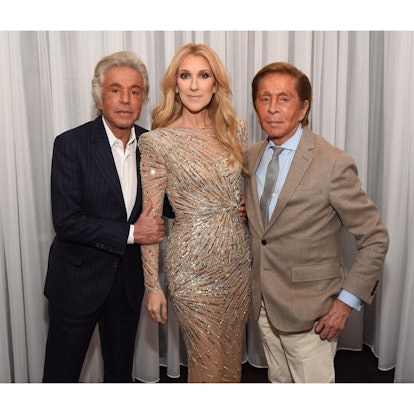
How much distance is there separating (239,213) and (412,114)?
4.47ft

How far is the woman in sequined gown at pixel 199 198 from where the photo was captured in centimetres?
216

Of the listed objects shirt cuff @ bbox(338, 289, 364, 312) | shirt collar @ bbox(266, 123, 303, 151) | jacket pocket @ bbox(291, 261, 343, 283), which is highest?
shirt collar @ bbox(266, 123, 303, 151)

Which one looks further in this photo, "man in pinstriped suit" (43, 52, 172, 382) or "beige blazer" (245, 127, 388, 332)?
"man in pinstriped suit" (43, 52, 172, 382)

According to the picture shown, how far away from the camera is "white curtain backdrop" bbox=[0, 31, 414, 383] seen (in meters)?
2.88

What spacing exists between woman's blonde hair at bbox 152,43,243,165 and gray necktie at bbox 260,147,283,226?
14 cm

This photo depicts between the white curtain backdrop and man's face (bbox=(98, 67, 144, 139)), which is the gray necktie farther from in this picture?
the white curtain backdrop

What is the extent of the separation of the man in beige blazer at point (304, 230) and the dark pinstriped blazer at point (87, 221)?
56cm

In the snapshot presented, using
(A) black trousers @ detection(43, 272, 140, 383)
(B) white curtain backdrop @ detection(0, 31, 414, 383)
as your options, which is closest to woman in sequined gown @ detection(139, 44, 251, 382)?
(A) black trousers @ detection(43, 272, 140, 383)

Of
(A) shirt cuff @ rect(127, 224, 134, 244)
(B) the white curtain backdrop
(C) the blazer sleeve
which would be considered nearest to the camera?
(C) the blazer sleeve

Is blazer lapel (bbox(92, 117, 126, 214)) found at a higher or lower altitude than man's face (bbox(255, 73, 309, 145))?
lower

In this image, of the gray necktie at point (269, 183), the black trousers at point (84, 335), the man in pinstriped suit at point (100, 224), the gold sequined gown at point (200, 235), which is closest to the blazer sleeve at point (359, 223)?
the gray necktie at point (269, 183)

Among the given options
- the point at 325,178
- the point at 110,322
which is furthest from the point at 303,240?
the point at 110,322

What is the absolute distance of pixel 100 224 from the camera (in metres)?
2.25

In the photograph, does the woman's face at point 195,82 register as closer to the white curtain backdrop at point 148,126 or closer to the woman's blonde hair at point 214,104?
the woman's blonde hair at point 214,104
